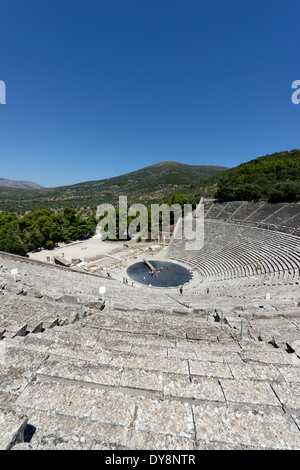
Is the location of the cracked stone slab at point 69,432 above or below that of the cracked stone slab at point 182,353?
above

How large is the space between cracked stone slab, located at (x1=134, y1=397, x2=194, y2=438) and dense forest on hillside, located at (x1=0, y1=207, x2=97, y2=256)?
87.2 ft

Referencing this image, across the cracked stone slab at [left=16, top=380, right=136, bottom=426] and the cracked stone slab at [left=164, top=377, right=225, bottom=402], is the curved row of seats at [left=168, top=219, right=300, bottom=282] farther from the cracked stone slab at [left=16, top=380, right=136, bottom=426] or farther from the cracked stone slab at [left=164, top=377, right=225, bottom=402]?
Answer: the cracked stone slab at [left=16, top=380, right=136, bottom=426]

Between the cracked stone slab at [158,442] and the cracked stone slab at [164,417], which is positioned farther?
the cracked stone slab at [164,417]

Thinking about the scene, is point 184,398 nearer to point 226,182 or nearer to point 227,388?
point 227,388

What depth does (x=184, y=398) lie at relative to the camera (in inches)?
112

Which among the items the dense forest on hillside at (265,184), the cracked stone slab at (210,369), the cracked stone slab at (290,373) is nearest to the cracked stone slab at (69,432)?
the cracked stone slab at (210,369)

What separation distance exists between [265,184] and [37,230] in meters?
40.4

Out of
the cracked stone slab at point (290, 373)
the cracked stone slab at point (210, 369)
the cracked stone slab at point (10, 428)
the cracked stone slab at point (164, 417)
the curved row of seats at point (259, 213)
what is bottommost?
the cracked stone slab at point (290, 373)

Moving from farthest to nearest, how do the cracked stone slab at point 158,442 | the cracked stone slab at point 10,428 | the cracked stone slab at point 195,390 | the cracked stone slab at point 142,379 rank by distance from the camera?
A: the cracked stone slab at point 142,379 < the cracked stone slab at point 195,390 < the cracked stone slab at point 158,442 < the cracked stone slab at point 10,428

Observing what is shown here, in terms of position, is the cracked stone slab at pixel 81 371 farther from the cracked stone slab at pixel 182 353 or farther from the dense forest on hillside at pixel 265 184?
the dense forest on hillside at pixel 265 184

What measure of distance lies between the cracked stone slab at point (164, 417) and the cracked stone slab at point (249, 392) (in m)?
0.80

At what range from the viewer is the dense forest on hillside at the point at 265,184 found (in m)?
30.7

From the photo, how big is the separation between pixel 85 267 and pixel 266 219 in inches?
948

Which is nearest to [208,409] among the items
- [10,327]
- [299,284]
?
[10,327]
